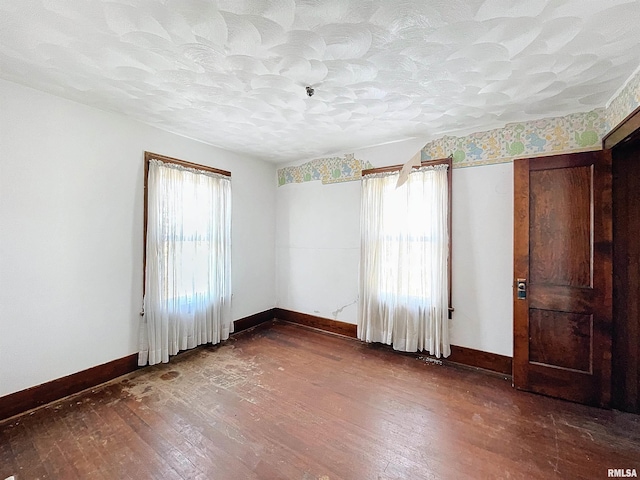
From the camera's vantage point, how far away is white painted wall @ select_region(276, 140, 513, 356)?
2871 mm

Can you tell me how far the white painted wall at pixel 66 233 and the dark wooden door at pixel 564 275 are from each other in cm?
387

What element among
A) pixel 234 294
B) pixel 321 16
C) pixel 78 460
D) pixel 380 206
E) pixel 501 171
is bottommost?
pixel 78 460

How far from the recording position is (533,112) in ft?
8.52

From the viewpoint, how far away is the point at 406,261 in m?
3.30

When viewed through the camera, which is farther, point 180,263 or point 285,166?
point 285,166

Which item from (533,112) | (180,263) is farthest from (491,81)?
(180,263)

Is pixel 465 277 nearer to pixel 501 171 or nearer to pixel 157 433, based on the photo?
pixel 501 171

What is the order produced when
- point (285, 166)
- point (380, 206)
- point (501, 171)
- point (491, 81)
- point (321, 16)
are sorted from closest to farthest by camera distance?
point (321, 16) → point (491, 81) → point (501, 171) → point (380, 206) → point (285, 166)

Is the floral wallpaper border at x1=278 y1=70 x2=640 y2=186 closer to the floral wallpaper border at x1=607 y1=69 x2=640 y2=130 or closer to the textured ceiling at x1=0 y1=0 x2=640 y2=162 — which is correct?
the floral wallpaper border at x1=607 y1=69 x2=640 y2=130

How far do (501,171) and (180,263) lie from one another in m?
3.73

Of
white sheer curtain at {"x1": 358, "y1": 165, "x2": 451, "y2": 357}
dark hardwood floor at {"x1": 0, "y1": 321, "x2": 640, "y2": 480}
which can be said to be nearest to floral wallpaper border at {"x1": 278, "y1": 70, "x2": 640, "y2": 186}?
white sheer curtain at {"x1": 358, "y1": 165, "x2": 451, "y2": 357}

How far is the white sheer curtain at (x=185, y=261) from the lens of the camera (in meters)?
2.93

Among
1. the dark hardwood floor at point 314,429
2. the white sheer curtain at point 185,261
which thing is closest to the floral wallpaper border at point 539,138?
the dark hardwood floor at point 314,429

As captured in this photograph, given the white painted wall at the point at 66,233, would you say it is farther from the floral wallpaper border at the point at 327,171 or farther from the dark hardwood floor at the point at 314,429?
the floral wallpaper border at the point at 327,171
